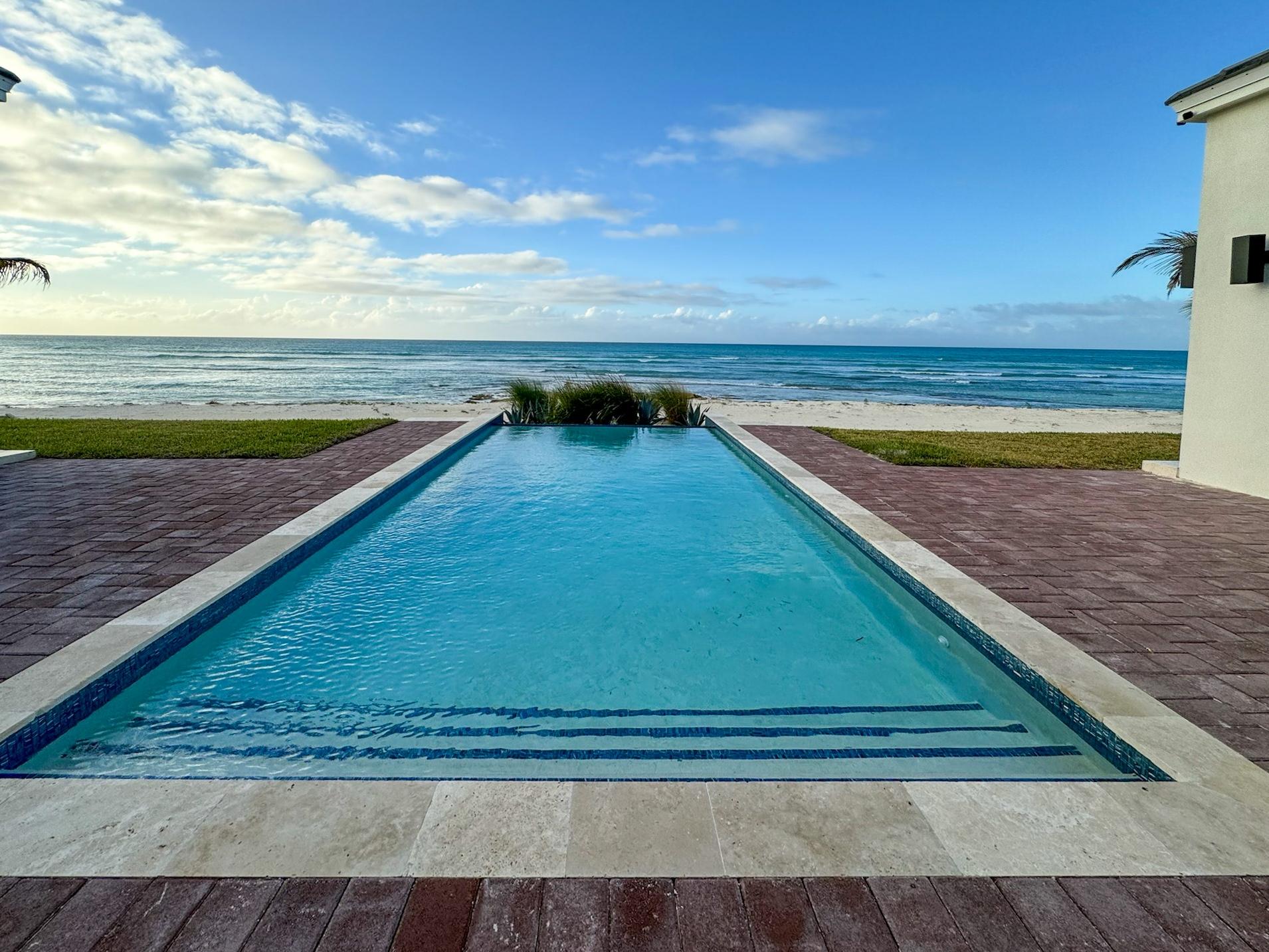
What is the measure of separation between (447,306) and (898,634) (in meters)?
49.7

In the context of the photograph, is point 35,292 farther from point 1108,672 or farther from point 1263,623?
point 1263,623

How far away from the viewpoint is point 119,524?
470 cm

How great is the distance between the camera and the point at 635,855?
5.53 feet

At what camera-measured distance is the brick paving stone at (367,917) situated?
1.39m

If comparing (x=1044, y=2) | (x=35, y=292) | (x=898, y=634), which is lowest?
(x=898, y=634)

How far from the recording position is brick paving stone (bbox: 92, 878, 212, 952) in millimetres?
1383

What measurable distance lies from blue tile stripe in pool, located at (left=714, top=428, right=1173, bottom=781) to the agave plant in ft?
21.4

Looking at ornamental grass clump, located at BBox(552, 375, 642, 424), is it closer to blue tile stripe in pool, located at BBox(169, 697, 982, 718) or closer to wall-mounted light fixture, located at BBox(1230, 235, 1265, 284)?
wall-mounted light fixture, located at BBox(1230, 235, 1265, 284)

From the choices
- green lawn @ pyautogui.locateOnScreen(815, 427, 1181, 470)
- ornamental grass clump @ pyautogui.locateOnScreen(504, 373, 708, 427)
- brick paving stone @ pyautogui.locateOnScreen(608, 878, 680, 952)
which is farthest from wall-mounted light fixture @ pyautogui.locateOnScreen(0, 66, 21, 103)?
green lawn @ pyautogui.locateOnScreen(815, 427, 1181, 470)

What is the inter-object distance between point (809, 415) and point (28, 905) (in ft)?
46.8

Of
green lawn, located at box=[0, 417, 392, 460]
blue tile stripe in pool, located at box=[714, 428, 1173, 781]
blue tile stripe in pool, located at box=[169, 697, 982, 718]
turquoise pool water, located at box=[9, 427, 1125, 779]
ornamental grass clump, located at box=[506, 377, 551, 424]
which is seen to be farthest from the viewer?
ornamental grass clump, located at box=[506, 377, 551, 424]

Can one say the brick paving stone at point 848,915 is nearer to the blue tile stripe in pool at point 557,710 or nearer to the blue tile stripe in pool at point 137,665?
the blue tile stripe in pool at point 557,710

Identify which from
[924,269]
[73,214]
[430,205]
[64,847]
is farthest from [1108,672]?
[924,269]

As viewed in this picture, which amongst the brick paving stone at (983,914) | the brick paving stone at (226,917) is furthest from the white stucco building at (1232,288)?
the brick paving stone at (226,917)
